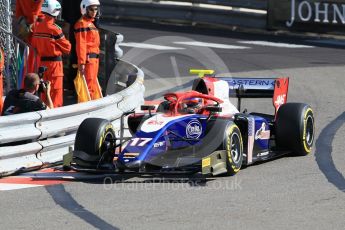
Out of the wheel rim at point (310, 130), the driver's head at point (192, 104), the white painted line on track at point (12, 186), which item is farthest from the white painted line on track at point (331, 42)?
the white painted line on track at point (12, 186)

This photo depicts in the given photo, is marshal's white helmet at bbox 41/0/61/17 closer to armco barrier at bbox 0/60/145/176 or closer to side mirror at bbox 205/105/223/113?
armco barrier at bbox 0/60/145/176

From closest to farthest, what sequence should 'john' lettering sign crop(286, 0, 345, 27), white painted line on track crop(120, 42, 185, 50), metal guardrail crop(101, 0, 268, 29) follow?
1. white painted line on track crop(120, 42, 185, 50)
2. 'john' lettering sign crop(286, 0, 345, 27)
3. metal guardrail crop(101, 0, 268, 29)

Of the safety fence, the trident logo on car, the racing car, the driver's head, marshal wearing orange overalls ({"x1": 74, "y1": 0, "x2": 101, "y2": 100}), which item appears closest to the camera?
the racing car

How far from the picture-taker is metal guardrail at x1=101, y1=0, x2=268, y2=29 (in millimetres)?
25438

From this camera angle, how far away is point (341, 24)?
23.9 metres

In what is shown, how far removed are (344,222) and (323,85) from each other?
9.57 m

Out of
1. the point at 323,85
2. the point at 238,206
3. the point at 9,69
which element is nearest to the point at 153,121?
the point at 238,206

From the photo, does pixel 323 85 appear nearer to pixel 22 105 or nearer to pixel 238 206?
pixel 22 105

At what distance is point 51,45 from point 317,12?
36.2ft

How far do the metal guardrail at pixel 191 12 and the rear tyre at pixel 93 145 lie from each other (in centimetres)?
1401

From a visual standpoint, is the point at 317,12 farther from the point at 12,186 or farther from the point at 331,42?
the point at 12,186

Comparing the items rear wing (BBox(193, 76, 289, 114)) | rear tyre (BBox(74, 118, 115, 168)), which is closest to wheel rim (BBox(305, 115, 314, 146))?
rear wing (BBox(193, 76, 289, 114))

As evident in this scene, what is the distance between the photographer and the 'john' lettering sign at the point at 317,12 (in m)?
23.9

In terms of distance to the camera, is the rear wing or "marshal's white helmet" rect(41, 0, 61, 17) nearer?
the rear wing
